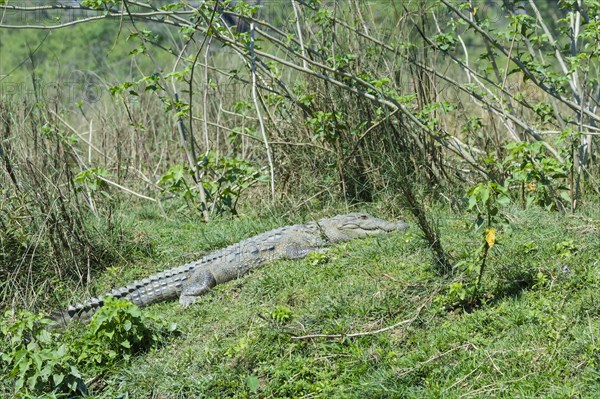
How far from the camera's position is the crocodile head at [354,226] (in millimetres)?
6645

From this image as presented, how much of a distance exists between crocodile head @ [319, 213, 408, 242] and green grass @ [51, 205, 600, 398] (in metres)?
0.53

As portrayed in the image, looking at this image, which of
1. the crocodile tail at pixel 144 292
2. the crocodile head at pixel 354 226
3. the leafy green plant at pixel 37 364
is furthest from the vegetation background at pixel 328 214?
the crocodile head at pixel 354 226

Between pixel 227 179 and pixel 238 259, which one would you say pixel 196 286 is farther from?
pixel 227 179

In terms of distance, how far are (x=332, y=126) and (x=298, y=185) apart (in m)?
0.66

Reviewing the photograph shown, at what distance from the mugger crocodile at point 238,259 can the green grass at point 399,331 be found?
13.4 inches

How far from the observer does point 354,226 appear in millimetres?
6832

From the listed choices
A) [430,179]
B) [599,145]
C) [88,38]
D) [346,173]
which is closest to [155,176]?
[346,173]

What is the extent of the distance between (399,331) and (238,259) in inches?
79.1

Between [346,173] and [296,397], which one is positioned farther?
[346,173]

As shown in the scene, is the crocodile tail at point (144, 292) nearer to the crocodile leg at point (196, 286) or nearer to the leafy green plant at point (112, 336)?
the crocodile leg at point (196, 286)

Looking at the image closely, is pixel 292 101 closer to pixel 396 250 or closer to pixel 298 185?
pixel 298 185

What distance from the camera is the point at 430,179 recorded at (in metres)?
7.46

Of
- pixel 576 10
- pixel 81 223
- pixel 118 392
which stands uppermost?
pixel 576 10

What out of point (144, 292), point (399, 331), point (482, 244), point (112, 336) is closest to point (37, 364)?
point (112, 336)
